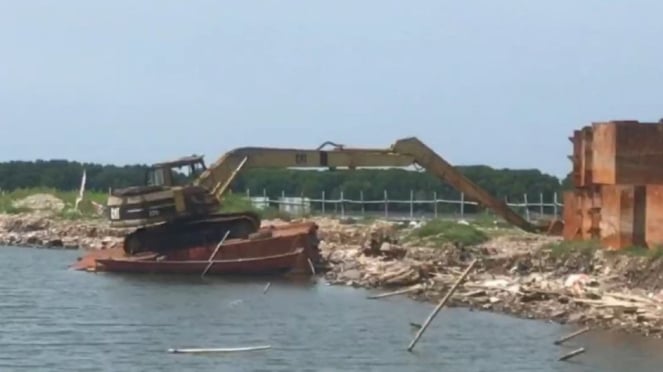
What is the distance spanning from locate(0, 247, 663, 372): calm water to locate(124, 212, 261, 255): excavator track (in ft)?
5.07

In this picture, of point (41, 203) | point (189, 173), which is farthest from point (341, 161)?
point (41, 203)

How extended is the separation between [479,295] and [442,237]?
1281 centimetres

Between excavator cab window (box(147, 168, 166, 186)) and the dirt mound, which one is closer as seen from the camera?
excavator cab window (box(147, 168, 166, 186))

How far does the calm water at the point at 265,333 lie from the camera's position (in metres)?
27.5

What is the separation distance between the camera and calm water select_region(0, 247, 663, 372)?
27.5m

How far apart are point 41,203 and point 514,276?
43.0 m

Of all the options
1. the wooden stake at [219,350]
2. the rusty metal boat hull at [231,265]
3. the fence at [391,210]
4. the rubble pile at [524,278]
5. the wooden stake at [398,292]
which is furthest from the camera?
the fence at [391,210]

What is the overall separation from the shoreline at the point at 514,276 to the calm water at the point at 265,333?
661mm

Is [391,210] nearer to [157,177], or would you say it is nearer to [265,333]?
[157,177]

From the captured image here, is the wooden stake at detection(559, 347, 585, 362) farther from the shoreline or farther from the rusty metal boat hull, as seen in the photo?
the rusty metal boat hull

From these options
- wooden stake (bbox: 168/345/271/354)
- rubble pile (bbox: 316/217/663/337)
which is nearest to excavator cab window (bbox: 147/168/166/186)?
rubble pile (bbox: 316/217/663/337)

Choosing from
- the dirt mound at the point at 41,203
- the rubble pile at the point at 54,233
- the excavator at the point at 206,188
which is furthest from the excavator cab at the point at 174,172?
the dirt mound at the point at 41,203

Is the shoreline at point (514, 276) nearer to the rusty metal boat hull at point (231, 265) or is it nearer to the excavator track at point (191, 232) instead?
the rusty metal boat hull at point (231, 265)

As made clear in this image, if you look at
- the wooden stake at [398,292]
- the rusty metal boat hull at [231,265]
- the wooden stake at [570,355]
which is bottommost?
the wooden stake at [570,355]
